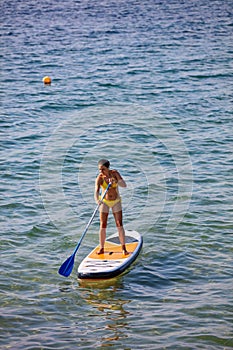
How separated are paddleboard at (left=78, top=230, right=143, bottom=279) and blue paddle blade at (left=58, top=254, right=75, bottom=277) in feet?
0.66

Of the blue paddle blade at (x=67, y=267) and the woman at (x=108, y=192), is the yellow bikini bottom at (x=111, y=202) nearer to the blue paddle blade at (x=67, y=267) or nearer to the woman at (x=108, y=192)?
the woman at (x=108, y=192)

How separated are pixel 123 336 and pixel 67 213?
22.4 ft

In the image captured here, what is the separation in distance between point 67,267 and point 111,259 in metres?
1.07

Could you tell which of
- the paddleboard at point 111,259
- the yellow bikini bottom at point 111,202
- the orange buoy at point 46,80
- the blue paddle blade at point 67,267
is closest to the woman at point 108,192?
the yellow bikini bottom at point 111,202

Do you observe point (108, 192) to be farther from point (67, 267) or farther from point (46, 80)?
point (46, 80)

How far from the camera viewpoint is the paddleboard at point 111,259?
46.8 feet

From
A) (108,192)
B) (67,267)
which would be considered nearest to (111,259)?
(67,267)

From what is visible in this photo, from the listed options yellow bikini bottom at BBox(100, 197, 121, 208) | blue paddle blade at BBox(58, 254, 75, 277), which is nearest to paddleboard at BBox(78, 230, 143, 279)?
blue paddle blade at BBox(58, 254, 75, 277)

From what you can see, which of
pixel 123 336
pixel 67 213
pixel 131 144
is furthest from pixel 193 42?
pixel 123 336

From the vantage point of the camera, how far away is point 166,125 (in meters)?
26.6

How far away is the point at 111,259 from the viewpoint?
1493cm

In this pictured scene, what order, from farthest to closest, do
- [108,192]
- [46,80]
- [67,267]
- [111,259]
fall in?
[46,80] < [111,259] < [108,192] < [67,267]

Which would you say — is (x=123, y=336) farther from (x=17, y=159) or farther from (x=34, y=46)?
(x=34, y=46)

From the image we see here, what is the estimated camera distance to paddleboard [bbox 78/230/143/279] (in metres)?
14.2
